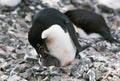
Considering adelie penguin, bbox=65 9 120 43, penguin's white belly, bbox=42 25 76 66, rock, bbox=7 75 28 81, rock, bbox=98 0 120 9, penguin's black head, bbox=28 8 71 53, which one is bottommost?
rock, bbox=98 0 120 9

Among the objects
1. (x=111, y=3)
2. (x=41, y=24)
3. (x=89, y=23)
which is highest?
(x=41, y=24)

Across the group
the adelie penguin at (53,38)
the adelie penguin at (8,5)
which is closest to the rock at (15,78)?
the adelie penguin at (53,38)

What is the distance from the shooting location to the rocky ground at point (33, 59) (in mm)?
3609

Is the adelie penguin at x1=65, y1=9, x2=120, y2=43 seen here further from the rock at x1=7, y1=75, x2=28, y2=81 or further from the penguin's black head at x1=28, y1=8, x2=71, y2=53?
the rock at x1=7, y1=75, x2=28, y2=81

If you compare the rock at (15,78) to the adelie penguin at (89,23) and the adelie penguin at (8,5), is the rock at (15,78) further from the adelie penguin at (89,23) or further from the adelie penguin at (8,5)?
the adelie penguin at (8,5)

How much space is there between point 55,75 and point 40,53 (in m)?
0.25

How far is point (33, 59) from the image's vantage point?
3.90m

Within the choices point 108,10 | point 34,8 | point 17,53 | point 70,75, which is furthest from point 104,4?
point 70,75

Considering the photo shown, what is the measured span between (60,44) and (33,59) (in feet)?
1.05

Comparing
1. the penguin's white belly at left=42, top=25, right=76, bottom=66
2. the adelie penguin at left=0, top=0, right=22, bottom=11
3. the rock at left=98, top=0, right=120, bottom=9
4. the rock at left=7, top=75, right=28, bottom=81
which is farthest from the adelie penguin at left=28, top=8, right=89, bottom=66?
the rock at left=98, top=0, right=120, bottom=9

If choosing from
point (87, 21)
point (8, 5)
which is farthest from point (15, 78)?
point (8, 5)

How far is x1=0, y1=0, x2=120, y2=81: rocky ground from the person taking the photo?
3609mm

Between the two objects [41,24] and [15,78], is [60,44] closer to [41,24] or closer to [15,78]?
[41,24]

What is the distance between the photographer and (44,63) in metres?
3.77
